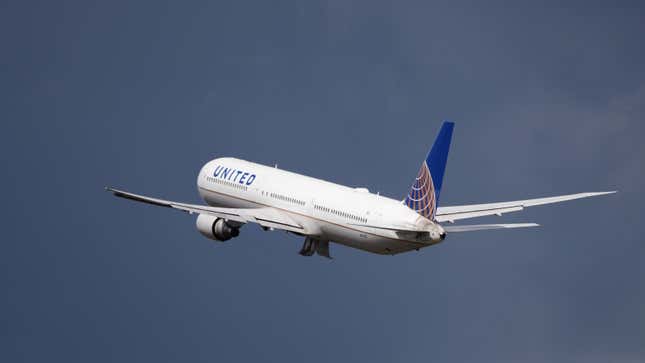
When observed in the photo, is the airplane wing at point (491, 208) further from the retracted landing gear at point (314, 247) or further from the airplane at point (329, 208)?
the retracted landing gear at point (314, 247)

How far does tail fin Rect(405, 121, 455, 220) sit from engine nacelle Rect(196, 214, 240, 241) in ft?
40.4

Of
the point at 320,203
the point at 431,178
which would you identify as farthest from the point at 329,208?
the point at 431,178

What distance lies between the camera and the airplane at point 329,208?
7162cm

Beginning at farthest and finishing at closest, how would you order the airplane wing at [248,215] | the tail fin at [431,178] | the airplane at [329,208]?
the airplane wing at [248,215] < the airplane at [329,208] < the tail fin at [431,178]

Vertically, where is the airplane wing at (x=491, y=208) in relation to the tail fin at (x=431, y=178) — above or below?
above

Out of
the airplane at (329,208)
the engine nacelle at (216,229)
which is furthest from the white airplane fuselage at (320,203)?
the engine nacelle at (216,229)

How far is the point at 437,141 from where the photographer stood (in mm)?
70312

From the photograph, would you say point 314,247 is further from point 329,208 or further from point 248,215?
point 248,215

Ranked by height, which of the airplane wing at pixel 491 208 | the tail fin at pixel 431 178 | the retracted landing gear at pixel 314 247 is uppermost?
the airplane wing at pixel 491 208

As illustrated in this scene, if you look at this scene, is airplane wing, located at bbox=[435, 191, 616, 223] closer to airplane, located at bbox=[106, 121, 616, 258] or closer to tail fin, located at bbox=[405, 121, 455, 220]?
airplane, located at bbox=[106, 121, 616, 258]

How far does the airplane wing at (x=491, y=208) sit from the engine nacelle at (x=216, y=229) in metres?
11.3

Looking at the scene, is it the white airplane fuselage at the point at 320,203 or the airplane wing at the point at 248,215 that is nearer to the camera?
the white airplane fuselage at the point at 320,203

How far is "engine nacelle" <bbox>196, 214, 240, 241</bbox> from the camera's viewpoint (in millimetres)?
80562

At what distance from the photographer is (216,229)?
8062 cm
